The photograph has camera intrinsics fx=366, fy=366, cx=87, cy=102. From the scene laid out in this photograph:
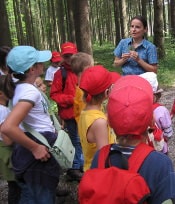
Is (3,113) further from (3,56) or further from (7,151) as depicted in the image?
(3,56)

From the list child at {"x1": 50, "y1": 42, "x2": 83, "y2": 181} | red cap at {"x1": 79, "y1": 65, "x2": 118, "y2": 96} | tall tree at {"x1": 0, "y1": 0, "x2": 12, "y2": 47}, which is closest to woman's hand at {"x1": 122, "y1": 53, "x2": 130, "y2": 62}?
child at {"x1": 50, "y1": 42, "x2": 83, "y2": 181}

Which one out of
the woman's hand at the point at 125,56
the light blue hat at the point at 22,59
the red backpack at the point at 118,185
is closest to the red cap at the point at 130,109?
the red backpack at the point at 118,185

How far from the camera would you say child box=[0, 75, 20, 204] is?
2.90 meters

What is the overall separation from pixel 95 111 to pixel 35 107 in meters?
0.47

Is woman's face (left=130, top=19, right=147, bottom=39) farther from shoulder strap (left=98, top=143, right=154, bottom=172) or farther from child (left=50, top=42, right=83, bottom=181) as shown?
shoulder strap (left=98, top=143, right=154, bottom=172)

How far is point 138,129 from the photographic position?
174 centimetres

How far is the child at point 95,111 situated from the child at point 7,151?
23.7 inches

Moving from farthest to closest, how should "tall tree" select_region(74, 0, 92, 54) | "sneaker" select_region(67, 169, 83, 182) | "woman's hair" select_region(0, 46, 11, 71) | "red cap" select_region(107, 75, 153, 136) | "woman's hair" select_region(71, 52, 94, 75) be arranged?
"tall tree" select_region(74, 0, 92, 54)
"sneaker" select_region(67, 169, 83, 182)
"woman's hair" select_region(0, 46, 11, 71)
"woman's hair" select_region(71, 52, 94, 75)
"red cap" select_region(107, 75, 153, 136)

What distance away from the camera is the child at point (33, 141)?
2779 mm

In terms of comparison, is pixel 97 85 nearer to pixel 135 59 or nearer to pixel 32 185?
pixel 32 185

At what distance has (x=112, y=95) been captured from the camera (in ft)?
5.95

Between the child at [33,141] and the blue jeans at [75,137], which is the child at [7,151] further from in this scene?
the blue jeans at [75,137]

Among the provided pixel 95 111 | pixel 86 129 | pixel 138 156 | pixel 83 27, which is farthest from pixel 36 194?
pixel 83 27

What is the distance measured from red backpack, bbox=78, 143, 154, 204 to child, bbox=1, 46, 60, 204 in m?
1.13
